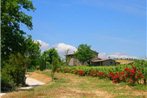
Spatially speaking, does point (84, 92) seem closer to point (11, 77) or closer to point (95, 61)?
point (11, 77)

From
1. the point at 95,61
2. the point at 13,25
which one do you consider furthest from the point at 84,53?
the point at 13,25

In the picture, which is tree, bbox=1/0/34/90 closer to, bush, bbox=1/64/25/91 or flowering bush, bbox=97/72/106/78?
bush, bbox=1/64/25/91

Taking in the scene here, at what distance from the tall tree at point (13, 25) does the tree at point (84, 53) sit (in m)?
77.3

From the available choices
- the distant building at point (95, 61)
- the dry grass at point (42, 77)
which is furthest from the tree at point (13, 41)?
the distant building at point (95, 61)

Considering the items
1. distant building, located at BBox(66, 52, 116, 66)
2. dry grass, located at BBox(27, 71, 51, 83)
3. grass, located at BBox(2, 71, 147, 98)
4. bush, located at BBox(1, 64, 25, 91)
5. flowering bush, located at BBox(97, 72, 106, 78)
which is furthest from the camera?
distant building, located at BBox(66, 52, 116, 66)

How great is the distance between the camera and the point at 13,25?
3059 cm

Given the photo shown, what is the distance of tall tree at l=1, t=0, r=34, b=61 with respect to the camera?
2892 cm

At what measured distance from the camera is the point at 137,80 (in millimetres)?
29375

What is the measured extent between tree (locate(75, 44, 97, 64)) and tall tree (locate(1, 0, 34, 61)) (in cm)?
7727

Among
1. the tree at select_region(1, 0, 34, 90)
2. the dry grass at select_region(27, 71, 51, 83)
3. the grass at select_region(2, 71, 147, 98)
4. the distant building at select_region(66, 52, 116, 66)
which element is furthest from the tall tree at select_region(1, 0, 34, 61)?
the distant building at select_region(66, 52, 116, 66)

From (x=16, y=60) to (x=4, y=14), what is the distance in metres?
3.55

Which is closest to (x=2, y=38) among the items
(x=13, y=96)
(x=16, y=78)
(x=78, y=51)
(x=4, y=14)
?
(x=4, y=14)

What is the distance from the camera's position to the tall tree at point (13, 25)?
94.9 feet

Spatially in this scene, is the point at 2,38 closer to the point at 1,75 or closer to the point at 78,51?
the point at 1,75
